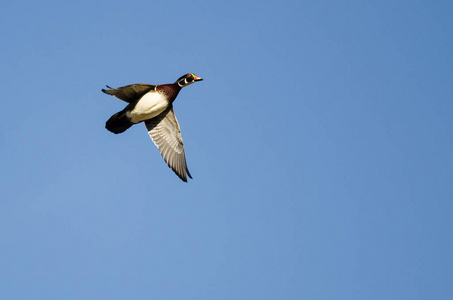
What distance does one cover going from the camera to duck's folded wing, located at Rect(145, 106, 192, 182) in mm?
18391

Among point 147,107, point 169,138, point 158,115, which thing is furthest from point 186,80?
point 169,138

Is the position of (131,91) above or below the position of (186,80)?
below

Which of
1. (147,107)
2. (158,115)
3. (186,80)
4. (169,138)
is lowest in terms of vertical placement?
(169,138)

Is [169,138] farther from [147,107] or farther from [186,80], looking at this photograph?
[186,80]

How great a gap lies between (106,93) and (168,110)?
2.70 metres

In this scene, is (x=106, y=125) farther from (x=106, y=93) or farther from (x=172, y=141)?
(x=172, y=141)

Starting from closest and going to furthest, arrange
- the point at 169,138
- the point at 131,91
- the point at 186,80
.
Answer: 1. the point at 131,91
2. the point at 186,80
3. the point at 169,138

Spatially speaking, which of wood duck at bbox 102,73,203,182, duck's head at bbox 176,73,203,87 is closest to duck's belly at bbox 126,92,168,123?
wood duck at bbox 102,73,203,182

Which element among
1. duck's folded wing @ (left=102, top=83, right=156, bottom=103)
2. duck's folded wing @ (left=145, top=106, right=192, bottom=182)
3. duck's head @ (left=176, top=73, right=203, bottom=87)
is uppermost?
duck's head @ (left=176, top=73, right=203, bottom=87)

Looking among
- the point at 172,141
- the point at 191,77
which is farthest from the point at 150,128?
the point at 191,77

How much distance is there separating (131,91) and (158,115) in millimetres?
1796

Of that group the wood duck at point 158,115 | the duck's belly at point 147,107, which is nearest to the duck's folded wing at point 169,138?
the wood duck at point 158,115

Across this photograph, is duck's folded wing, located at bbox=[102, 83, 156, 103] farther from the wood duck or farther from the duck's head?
the duck's head

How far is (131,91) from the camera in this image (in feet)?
55.2
